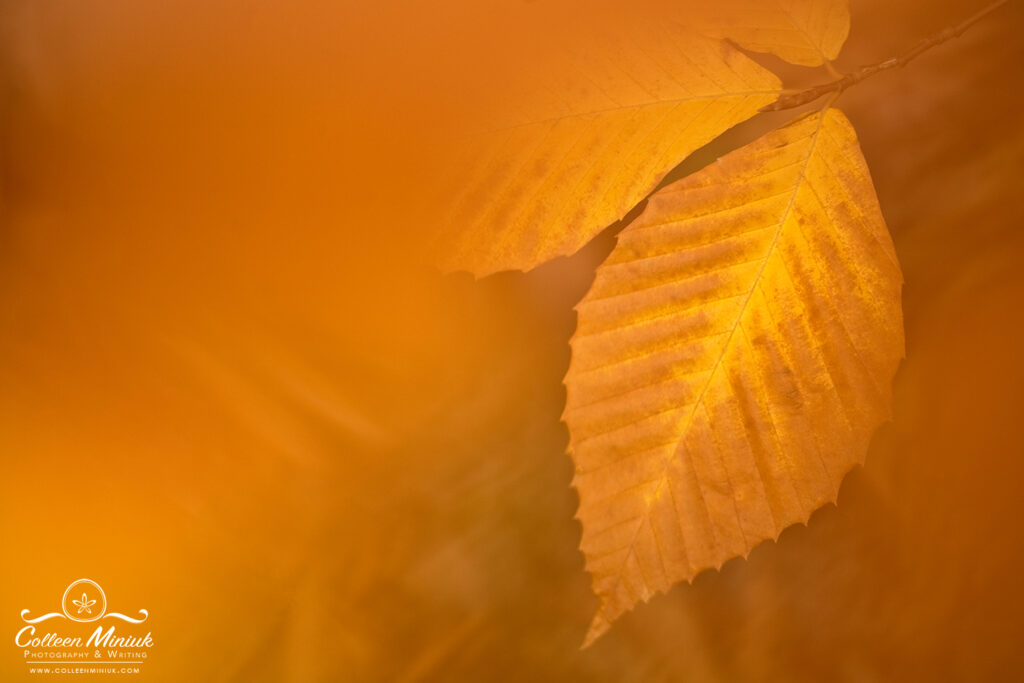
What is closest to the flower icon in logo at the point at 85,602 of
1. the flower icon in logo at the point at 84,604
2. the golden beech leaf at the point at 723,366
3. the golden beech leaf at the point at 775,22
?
the flower icon in logo at the point at 84,604

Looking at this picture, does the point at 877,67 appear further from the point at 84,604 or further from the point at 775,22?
the point at 84,604

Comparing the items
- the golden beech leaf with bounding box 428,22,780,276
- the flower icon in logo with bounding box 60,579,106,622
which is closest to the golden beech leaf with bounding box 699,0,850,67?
the golden beech leaf with bounding box 428,22,780,276

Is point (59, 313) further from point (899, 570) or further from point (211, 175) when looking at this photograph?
point (899, 570)

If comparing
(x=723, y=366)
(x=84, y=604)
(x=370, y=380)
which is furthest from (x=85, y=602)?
(x=723, y=366)

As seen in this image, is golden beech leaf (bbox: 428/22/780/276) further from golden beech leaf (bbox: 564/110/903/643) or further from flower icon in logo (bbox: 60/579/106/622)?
flower icon in logo (bbox: 60/579/106/622)

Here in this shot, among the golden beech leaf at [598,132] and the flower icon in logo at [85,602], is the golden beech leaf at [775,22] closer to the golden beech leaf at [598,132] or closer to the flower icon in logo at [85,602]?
the golden beech leaf at [598,132]

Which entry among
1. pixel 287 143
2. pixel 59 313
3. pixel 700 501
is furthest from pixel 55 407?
pixel 700 501
